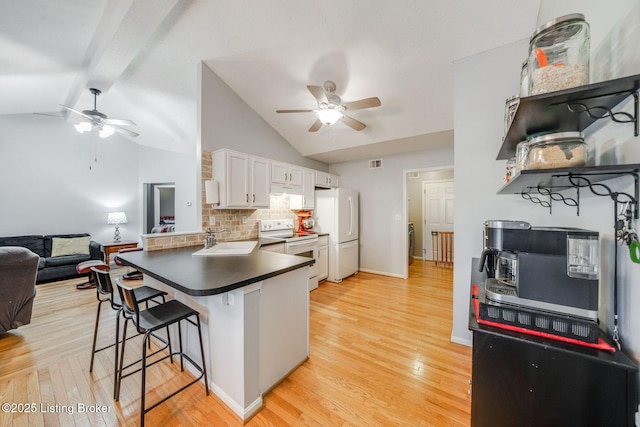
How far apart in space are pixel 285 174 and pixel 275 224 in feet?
2.89

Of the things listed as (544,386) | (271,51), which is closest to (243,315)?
(544,386)

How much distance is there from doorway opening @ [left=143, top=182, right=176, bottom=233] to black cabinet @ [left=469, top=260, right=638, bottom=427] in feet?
22.8

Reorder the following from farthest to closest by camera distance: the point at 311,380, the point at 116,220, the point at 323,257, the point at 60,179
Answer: the point at 116,220, the point at 60,179, the point at 323,257, the point at 311,380

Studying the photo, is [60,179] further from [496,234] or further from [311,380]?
[496,234]

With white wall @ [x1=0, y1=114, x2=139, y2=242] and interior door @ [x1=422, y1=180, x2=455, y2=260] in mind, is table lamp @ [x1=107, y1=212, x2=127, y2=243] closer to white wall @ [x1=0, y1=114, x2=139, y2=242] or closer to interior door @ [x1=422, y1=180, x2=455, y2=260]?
white wall @ [x1=0, y1=114, x2=139, y2=242]

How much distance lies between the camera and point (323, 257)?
4.32m

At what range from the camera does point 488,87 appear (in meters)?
2.18

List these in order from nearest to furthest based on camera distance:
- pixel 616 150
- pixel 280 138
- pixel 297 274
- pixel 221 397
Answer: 1. pixel 616 150
2. pixel 221 397
3. pixel 297 274
4. pixel 280 138

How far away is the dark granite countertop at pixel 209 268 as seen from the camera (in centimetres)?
136

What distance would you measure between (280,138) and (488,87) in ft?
10.3

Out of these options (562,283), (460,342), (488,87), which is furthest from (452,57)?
(460,342)

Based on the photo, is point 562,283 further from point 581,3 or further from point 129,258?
point 129,258

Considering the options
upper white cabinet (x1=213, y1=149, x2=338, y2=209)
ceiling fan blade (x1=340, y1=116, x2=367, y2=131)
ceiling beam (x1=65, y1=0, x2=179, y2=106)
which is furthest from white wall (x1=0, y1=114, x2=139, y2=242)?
ceiling fan blade (x1=340, y1=116, x2=367, y2=131)

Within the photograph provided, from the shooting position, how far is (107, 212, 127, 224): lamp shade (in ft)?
18.1
